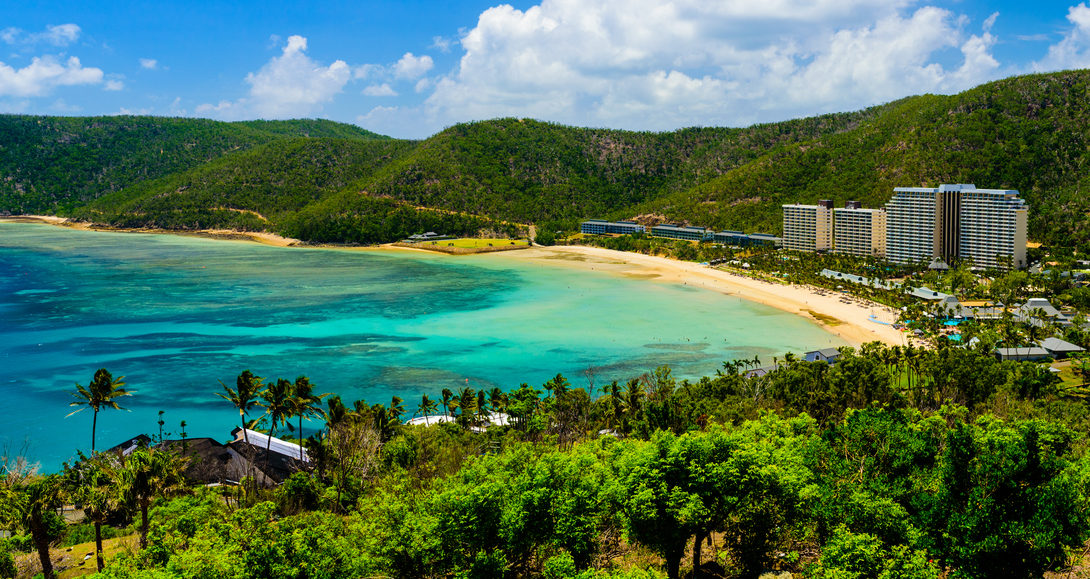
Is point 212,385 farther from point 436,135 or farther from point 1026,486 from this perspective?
point 436,135

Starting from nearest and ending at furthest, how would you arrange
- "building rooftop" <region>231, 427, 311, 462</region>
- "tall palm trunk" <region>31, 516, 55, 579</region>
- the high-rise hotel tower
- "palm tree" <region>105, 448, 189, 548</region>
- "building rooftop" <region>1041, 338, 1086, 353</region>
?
"tall palm trunk" <region>31, 516, 55, 579</region> → "palm tree" <region>105, 448, 189, 548</region> → "building rooftop" <region>231, 427, 311, 462</region> → "building rooftop" <region>1041, 338, 1086, 353</region> → the high-rise hotel tower

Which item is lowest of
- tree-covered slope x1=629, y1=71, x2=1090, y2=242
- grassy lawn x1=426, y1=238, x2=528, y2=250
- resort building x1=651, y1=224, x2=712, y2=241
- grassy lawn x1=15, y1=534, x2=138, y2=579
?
grassy lawn x1=15, y1=534, x2=138, y2=579

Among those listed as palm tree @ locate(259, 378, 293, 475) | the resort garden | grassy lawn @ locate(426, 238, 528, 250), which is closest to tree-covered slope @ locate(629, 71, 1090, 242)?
grassy lawn @ locate(426, 238, 528, 250)

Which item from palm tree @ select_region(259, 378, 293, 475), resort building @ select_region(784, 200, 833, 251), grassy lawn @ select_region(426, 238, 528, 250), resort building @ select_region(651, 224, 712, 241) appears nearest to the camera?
palm tree @ select_region(259, 378, 293, 475)

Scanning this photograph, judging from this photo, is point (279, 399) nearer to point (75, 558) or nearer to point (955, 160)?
point (75, 558)

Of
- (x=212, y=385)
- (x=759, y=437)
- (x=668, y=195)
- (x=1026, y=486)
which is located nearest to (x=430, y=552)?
(x=759, y=437)

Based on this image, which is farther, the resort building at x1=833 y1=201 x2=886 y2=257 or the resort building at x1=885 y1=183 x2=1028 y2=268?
the resort building at x1=833 y1=201 x2=886 y2=257

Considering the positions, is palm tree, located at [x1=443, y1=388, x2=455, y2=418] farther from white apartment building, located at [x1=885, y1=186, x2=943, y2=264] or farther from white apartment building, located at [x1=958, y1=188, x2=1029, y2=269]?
white apartment building, located at [x1=958, y1=188, x2=1029, y2=269]
